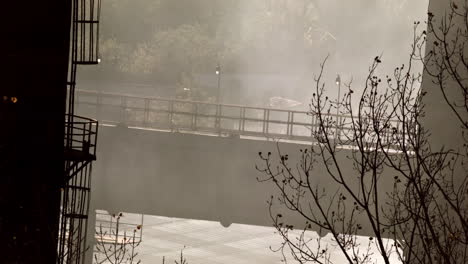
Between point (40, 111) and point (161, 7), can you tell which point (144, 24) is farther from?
point (40, 111)

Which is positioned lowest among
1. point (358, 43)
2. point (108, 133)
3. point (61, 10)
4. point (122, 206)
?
point (122, 206)

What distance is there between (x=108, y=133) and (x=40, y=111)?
20.1m

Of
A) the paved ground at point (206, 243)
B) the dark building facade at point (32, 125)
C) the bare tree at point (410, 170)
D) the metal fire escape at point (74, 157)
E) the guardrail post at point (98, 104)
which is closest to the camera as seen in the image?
the bare tree at point (410, 170)

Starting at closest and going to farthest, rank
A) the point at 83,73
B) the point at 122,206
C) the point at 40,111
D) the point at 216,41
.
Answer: the point at 40,111, the point at 122,206, the point at 83,73, the point at 216,41

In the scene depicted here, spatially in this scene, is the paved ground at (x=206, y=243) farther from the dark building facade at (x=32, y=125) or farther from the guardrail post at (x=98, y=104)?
the dark building facade at (x=32, y=125)

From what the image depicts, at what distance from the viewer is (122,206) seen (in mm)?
29828

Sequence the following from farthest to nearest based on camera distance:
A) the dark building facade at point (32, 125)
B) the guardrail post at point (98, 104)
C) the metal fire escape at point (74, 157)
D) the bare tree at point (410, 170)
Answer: the guardrail post at point (98, 104)
the metal fire escape at point (74, 157)
the dark building facade at point (32, 125)
the bare tree at point (410, 170)

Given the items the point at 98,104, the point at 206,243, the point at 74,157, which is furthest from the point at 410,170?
the point at 206,243

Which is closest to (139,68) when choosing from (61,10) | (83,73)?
(83,73)

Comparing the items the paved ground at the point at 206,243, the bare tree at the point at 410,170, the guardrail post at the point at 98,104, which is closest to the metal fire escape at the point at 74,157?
the bare tree at the point at 410,170

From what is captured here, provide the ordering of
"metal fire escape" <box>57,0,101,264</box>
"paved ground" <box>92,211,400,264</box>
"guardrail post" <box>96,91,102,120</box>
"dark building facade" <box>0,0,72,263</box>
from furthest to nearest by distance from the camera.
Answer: "paved ground" <box>92,211,400,264</box> → "guardrail post" <box>96,91,102,120</box> → "metal fire escape" <box>57,0,101,264</box> → "dark building facade" <box>0,0,72,263</box>

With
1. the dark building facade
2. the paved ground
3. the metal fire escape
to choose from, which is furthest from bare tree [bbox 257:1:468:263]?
the paved ground

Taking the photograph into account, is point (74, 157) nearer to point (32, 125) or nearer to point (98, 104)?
point (32, 125)

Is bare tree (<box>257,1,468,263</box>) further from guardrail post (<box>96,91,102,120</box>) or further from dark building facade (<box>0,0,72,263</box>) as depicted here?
guardrail post (<box>96,91,102,120</box>)
